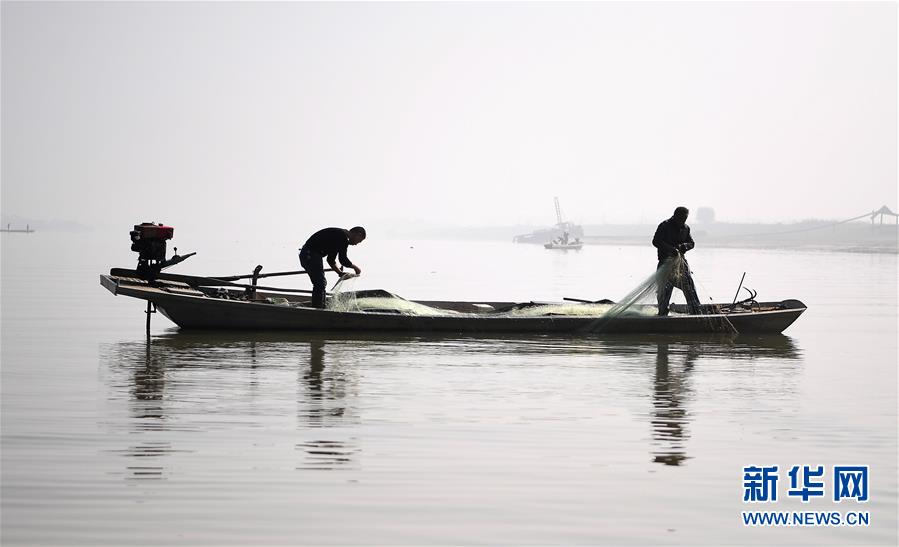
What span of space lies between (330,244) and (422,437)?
310 inches

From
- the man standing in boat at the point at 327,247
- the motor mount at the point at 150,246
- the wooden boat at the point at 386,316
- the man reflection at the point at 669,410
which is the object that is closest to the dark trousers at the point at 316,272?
the man standing in boat at the point at 327,247

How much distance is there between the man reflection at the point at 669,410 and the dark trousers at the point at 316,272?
18.0ft

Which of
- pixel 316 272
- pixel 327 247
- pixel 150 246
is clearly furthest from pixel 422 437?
pixel 150 246

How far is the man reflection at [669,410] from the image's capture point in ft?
28.0

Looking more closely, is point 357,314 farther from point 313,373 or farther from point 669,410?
point 669,410

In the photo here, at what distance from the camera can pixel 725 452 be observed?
8.58 m

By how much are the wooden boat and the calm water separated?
423 millimetres

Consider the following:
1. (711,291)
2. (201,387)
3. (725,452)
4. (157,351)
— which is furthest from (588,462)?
(711,291)

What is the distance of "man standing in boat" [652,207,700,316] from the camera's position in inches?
677

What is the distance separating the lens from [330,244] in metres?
16.3

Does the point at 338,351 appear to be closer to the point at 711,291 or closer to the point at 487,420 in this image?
the point at 487,420

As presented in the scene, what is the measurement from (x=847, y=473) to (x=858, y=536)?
56.1 inches

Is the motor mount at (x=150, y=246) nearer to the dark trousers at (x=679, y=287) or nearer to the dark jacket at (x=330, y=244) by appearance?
the dark jacket at (x=330, y=244)

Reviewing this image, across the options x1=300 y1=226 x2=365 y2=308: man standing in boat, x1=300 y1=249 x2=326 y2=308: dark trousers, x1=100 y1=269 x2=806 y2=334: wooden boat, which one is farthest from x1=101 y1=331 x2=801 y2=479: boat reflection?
x1=300 y1=226 x2=365 y2=308: man standing in boat
